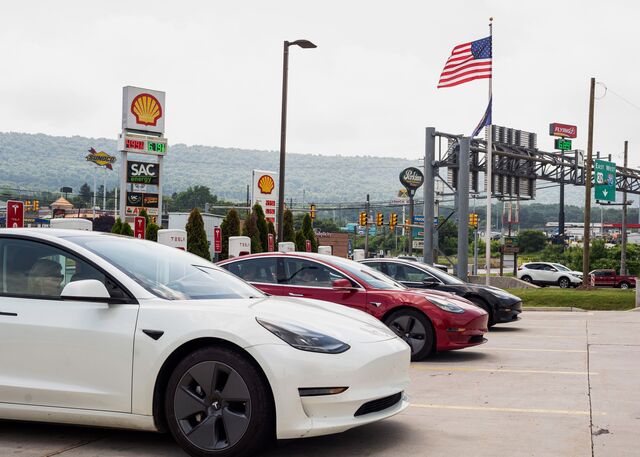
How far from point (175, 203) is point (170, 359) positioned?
161m

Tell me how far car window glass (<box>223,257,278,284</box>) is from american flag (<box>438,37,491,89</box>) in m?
20.4

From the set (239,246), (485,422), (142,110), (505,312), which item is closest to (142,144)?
(142,110)

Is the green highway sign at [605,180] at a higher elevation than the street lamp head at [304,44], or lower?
lower

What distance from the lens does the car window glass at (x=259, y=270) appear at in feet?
37.4

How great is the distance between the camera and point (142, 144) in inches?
1507

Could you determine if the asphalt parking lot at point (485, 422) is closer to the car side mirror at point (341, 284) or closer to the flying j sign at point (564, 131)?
the car side mirror at point (341, 284)

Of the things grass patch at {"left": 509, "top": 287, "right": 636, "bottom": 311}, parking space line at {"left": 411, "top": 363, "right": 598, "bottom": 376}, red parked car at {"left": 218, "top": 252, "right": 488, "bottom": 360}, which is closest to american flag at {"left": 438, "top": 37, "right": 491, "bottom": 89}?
grass patch at {"left": 509, "top": 287, "right": 636, "bottom": 311}

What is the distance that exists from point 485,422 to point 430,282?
322 inches

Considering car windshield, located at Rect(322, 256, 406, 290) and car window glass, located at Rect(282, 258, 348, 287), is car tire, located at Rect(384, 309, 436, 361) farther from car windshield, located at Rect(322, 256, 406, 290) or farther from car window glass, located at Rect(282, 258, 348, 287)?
car window glass, located at Rect(282, 258, 348, 287)

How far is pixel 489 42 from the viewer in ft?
100

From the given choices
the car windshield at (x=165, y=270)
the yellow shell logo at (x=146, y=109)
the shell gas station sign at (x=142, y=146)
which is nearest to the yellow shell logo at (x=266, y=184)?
the shell gas station sign at (x=142, y=146)

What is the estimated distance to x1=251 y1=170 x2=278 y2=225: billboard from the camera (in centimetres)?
4250

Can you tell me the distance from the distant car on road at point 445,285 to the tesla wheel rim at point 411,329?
3806mm

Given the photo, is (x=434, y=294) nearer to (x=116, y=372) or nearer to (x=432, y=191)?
(x=116, y=372)
